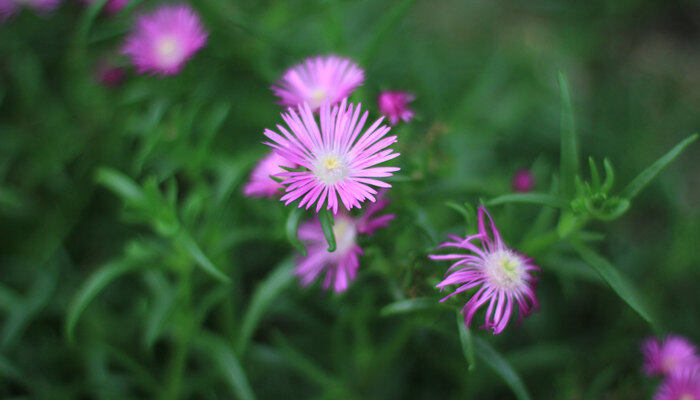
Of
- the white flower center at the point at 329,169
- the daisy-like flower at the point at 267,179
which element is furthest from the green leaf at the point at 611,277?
the daisy-like flower at the point at 267,179

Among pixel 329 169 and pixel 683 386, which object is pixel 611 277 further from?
pixel 329 169

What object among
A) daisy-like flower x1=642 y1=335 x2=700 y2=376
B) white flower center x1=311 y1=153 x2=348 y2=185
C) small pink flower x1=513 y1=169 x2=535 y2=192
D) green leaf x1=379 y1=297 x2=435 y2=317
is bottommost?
green leaf x1=379 y1=297 x2=435 y2=317

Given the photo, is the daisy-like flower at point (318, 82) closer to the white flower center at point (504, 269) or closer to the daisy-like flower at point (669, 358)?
the white flower center at point (504, 269)

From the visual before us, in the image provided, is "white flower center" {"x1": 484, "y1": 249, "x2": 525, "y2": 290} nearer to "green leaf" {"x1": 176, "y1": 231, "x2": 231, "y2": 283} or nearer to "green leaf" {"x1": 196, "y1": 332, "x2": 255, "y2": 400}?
"green leaf" {"x1": 176, "y1": 231, "x2": 231, "y2": 283}

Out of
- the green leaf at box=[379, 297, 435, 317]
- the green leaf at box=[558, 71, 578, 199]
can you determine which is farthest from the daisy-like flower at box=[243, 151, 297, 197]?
the green leaf at box=[558, 71, 578, 199]

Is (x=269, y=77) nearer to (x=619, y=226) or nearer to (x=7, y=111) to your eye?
(x=7, y=111)
